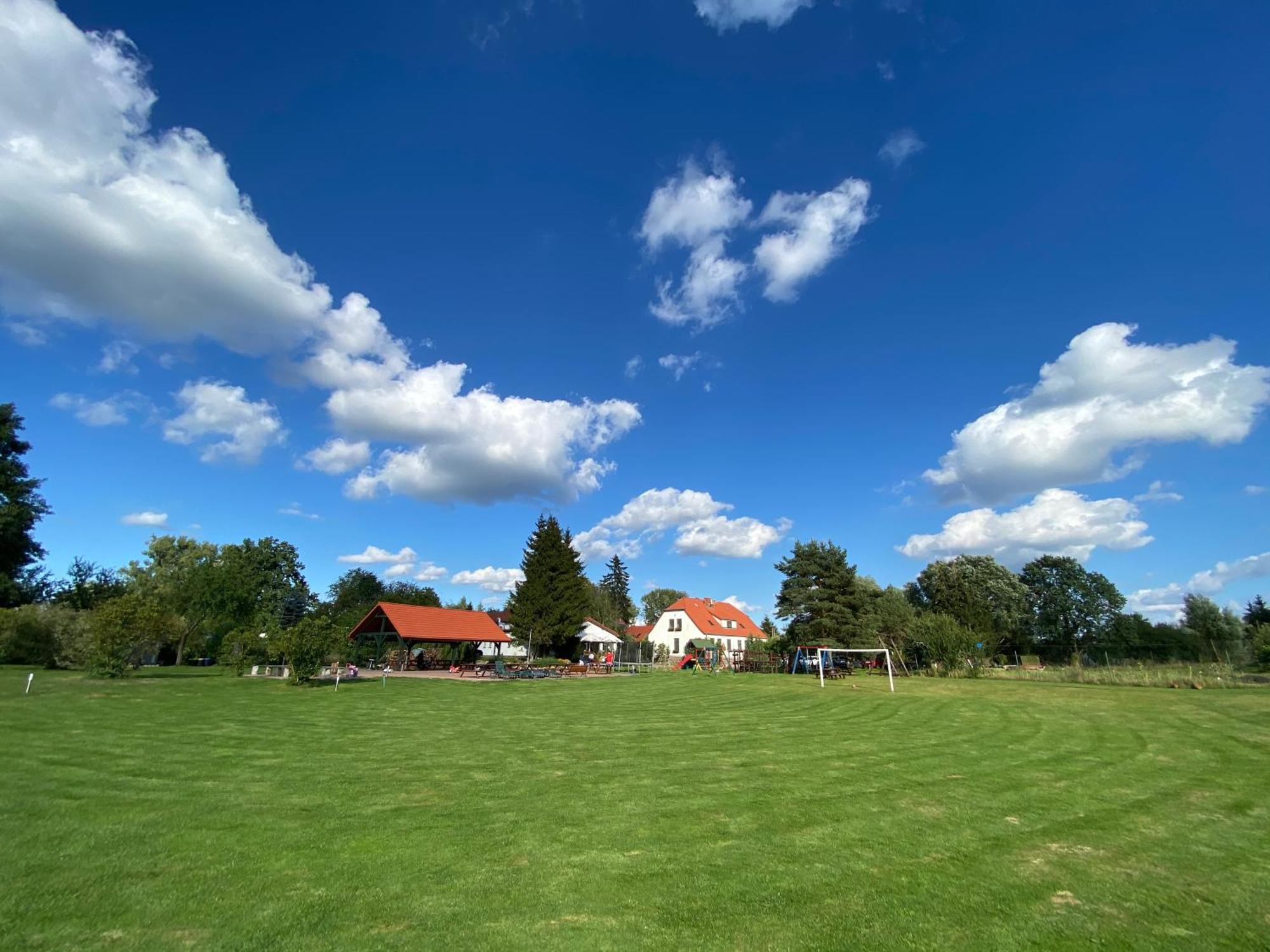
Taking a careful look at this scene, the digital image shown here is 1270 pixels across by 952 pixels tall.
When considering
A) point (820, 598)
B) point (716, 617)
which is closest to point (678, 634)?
point (716, 617)

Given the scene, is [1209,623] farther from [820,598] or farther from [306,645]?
[306,645]

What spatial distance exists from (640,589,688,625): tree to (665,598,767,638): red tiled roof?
126ft

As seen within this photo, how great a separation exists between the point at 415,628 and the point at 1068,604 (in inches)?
2683

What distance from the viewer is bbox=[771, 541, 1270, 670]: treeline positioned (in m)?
37.9

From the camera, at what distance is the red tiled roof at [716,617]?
73.9 meters

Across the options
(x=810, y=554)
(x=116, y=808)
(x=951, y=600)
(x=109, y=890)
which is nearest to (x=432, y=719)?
(x=116, y=808)

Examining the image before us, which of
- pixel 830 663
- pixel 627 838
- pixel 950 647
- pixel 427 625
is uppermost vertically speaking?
pixel 427 625

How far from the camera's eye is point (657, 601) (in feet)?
425

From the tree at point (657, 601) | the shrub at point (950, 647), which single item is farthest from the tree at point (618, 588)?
the shrub at point (950, 647)

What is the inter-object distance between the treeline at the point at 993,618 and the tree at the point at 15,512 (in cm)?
5306

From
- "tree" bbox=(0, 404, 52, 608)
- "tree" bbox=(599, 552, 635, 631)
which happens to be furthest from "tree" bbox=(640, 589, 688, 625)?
"tree" bbox=(0, 404, 52, 608)

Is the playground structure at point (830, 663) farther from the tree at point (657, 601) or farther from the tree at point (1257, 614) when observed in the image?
the tree at point (657, 601)

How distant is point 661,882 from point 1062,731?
13.7m

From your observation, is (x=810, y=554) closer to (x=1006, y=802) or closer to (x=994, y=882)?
(x=1006, y=802)
